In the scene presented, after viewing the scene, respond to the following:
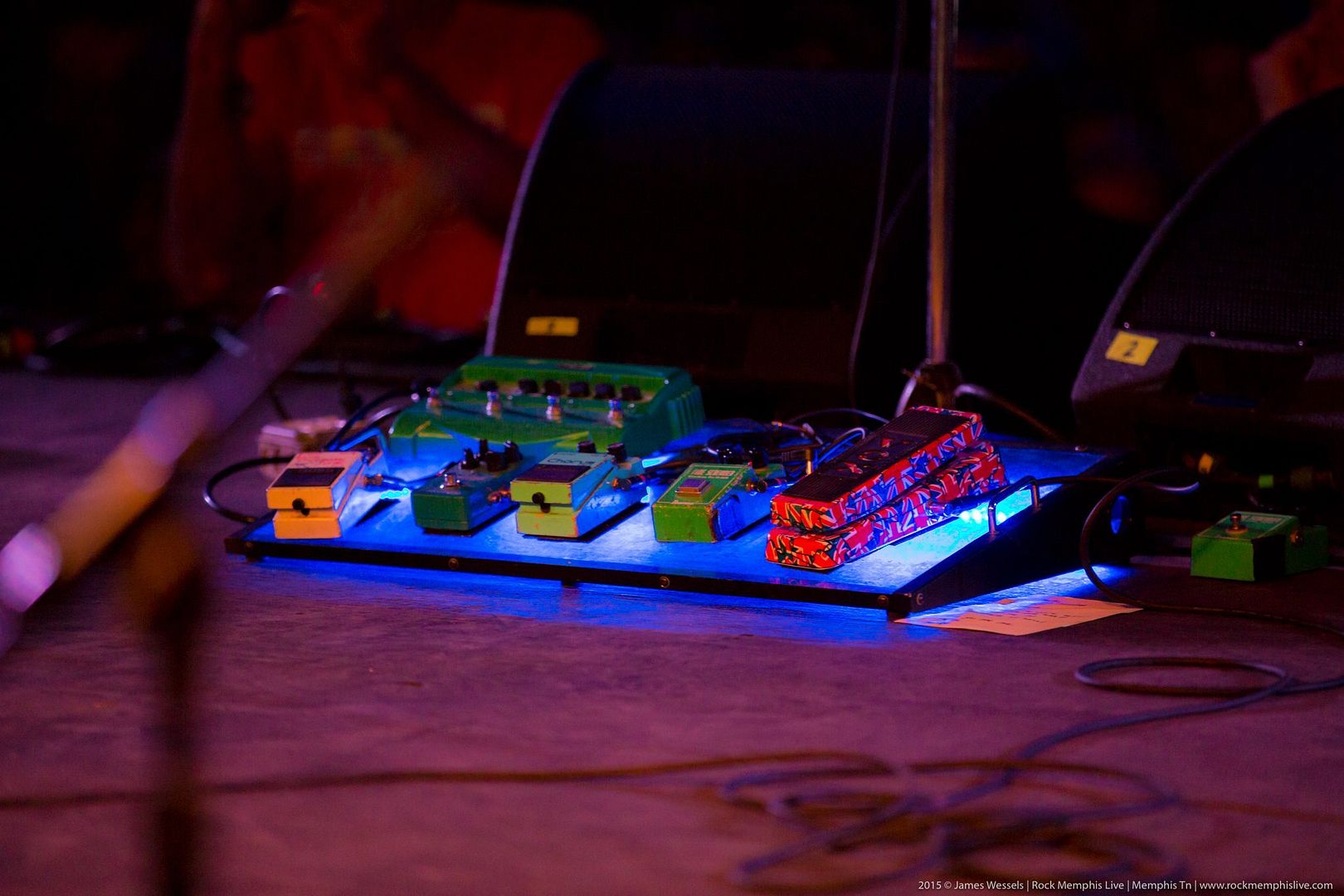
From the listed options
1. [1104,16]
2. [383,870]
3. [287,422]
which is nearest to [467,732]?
[383,870]

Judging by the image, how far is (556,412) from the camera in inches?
109

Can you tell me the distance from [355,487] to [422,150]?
2.20 meters

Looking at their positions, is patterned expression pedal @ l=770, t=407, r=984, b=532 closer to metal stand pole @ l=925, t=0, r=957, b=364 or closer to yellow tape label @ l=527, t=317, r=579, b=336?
metal stand pole @ l=925, t=0, r=957, b=364

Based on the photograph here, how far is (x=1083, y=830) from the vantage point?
1525 millimetres

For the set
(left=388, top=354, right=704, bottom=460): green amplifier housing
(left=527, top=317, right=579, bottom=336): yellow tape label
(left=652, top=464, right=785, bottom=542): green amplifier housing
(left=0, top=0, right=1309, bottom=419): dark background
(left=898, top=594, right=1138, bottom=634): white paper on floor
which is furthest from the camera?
(left=0, top=0, right=1309, bottom=419): dark background

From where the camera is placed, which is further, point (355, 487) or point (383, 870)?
point (355, 487)

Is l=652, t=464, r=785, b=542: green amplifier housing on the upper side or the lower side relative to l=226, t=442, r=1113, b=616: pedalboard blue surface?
upper

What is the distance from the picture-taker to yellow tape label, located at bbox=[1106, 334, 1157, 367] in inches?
109

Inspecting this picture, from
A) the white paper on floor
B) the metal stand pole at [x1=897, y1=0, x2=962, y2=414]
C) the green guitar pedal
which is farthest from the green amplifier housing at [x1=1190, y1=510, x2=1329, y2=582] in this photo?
the green guitar pedal

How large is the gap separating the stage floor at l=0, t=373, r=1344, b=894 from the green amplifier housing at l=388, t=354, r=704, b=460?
0.32m

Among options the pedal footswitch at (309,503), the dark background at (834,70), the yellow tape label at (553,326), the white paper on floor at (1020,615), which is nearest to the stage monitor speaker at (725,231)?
the yellow tape label at (553,326)

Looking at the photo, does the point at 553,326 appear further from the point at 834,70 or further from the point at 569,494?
the point at 569,494

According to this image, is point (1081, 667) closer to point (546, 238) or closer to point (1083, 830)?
point (1083, 830)

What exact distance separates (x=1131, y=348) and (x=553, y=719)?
4.66ft
